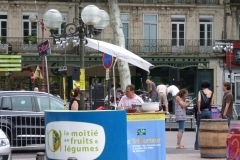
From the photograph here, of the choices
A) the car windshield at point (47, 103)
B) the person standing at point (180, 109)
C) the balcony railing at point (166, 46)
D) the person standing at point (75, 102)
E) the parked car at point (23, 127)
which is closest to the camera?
the person standing at point (75, 102)

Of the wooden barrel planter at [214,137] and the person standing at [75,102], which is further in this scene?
the person standing at [75,102]

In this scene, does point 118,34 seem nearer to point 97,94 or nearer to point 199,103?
point 97,94

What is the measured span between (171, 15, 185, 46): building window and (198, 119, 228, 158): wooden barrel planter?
30.0 metres

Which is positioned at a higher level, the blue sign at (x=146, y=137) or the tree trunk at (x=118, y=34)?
the tree trunk at (x=118, y=34)

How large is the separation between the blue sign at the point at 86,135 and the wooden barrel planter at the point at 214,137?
561 cm

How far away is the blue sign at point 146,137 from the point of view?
1321cm

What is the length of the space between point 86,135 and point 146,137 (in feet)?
11.0

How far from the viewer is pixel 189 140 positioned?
2281 cm

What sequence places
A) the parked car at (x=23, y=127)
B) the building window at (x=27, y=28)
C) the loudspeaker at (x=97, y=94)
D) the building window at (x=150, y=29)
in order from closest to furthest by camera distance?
the parked car at (x=23, y=127), the loudspeaker at (x=97, y=94), the building window at (x=27, y=28), the building window at (x=150, y=29)

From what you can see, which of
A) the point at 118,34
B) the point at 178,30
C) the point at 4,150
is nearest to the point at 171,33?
the point at 178,30

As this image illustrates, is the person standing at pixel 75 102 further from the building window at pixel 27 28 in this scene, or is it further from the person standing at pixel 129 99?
the building window at pixel 27 28

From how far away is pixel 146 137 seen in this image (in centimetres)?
1340

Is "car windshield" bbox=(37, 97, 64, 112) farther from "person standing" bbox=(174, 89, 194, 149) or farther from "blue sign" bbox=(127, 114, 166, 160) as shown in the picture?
"blue sign" bbox=(127, 114, 166, 160)

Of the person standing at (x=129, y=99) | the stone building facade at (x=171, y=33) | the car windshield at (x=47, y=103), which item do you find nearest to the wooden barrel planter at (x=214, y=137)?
the person standing at (x=129, y=99)
